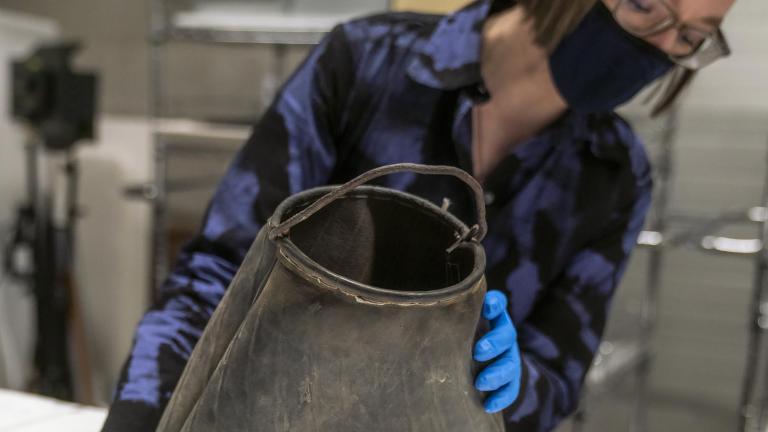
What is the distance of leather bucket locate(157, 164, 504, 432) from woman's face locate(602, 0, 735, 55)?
42 cm

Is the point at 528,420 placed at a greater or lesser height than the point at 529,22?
lesser

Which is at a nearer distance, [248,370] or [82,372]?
[248,370]

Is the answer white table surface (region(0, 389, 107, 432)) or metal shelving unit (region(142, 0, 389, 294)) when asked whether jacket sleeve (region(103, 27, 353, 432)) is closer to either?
white table surface (region(0, 389, 107, 432))

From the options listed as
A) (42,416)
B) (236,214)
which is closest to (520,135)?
(236,214)

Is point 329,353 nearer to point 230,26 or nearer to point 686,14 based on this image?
point 686,14

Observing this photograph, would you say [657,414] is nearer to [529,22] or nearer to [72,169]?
[529,22]

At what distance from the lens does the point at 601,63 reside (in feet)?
2.40

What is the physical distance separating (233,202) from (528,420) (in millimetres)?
367

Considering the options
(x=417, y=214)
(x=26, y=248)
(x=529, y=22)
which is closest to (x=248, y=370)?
(x=417, y=214)

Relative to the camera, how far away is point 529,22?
0.75 meters

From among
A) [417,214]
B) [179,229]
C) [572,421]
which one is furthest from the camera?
[179,229]

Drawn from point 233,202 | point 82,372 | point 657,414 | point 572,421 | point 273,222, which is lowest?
point 82,372

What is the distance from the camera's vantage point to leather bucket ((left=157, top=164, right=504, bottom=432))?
13.1 inches

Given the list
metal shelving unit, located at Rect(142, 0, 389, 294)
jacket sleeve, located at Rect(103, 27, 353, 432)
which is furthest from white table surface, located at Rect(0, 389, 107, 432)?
metal shelving unit, located at Rect(142, 0, 389, 294)
